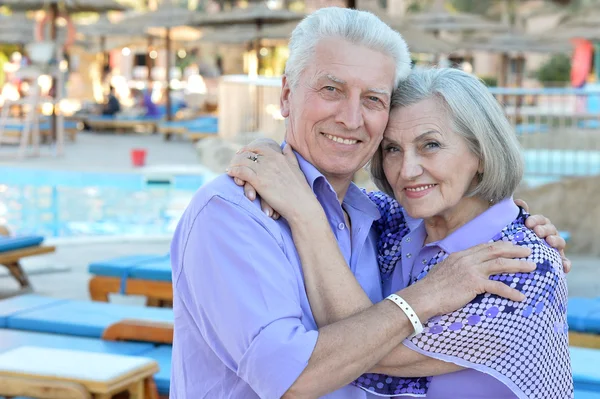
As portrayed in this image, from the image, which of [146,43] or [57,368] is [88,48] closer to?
[146,43]

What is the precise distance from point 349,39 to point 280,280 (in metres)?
0.61

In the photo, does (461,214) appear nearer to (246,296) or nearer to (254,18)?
(246,296)

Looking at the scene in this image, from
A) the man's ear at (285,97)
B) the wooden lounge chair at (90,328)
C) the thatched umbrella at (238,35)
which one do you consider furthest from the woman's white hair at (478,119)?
the thatched umbrella at (238,35)

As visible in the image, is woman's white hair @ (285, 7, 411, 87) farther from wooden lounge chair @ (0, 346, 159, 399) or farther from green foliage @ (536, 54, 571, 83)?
green foliage @ (536, 54, 571, 83)

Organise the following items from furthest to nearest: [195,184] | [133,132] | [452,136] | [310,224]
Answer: [133,132]
[195,184]
[452,136]
[310,224]

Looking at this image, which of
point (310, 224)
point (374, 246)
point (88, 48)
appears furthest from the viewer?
point (88, 48)

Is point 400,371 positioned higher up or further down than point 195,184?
higher up

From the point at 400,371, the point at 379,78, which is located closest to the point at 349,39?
the point at 379,78

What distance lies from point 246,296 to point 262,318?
2.2 inches

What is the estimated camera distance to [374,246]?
2.51 meters

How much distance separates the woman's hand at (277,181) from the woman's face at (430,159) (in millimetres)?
282

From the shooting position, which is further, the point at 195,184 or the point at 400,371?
the point at 195,184

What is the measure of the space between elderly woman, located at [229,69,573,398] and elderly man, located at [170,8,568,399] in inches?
1.7

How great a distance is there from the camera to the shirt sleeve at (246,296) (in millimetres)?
1877
